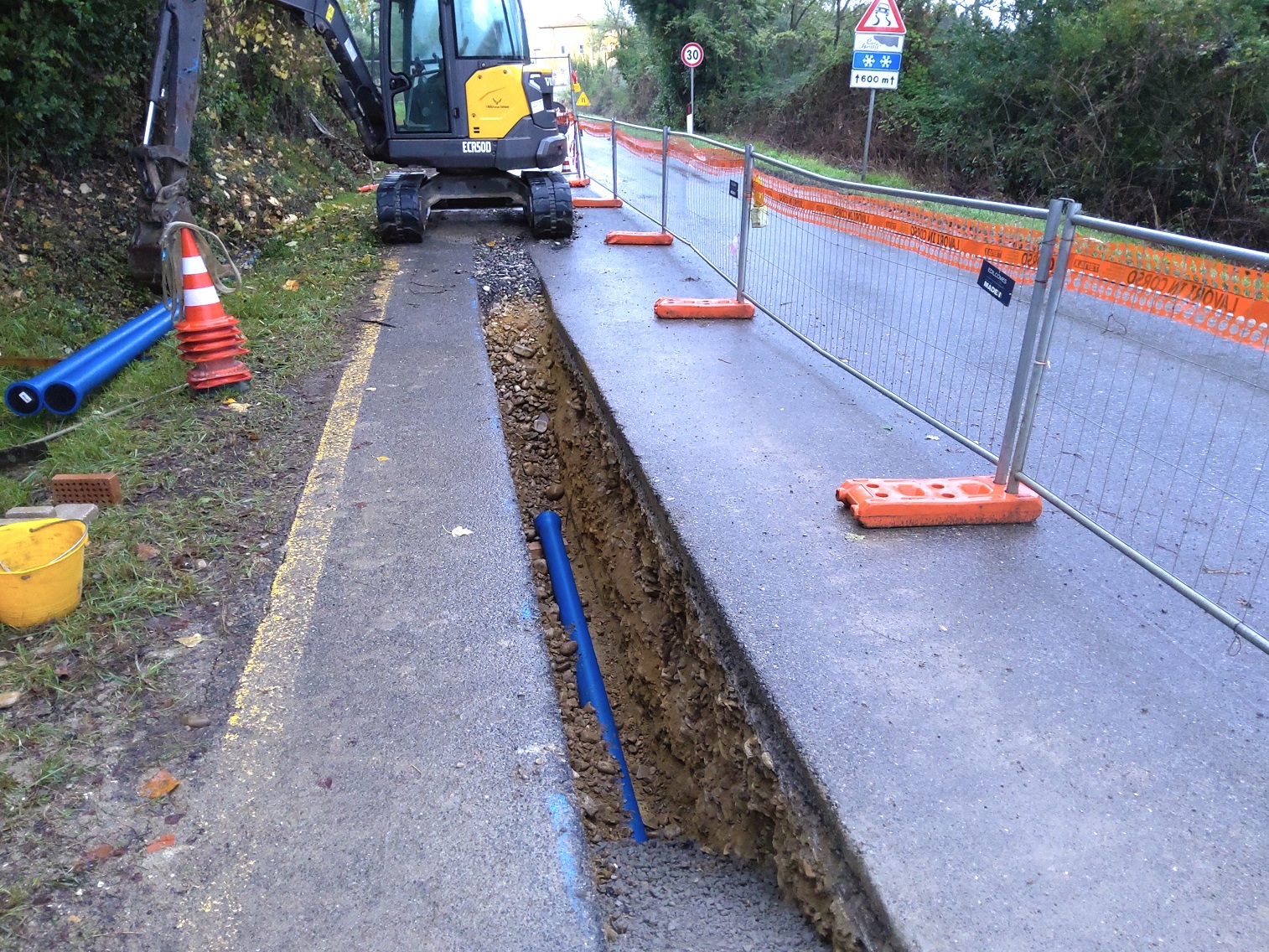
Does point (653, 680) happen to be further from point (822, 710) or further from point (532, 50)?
point (532, 50)

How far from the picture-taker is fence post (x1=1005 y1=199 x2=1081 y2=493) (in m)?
3.46

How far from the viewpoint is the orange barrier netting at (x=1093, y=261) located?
288cm

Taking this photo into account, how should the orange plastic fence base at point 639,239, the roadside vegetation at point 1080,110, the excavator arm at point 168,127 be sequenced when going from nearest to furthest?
the excavator arm at point 168,127, the orange plastic fence base at point 639,239, the roadside vegetation at point 1080,110

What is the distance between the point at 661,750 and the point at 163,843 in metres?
2.03

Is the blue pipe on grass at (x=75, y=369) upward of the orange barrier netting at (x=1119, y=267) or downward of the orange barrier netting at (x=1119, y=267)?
downward

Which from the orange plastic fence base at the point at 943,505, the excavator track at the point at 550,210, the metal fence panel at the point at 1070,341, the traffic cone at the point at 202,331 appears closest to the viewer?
the metal fence panel at the point at 1070,341

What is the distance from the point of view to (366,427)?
5238mm

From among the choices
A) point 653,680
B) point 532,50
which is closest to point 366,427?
point 653,680

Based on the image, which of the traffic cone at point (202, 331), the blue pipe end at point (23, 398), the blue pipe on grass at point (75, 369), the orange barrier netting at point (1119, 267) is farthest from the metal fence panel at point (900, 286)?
the blue pipe end at point (23, 398)

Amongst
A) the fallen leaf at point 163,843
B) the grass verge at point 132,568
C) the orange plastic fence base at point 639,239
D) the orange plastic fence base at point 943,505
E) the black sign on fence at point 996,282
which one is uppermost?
the black sign on fence at point 996,282

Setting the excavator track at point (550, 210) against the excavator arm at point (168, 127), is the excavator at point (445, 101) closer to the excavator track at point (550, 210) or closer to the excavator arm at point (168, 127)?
the excavator track at point (550, 210)

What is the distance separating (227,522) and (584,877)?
263cm

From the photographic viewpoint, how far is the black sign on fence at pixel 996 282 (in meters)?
3.85

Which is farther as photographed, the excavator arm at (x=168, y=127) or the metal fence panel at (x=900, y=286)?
the excavator arm at (x=168, y=127)
